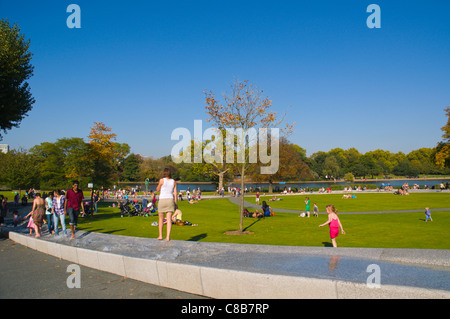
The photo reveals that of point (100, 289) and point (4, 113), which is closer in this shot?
point (100, 289)

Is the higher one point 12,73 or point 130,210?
point 12,73

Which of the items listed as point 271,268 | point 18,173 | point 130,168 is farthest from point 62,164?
point 271,268

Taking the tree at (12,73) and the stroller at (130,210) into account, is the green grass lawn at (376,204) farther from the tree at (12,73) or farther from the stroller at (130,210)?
the tree at (12,73)

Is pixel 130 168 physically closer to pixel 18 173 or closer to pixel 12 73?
pixel 18 173

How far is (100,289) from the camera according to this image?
6.17 meters

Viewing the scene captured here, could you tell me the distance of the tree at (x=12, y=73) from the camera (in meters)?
18.7

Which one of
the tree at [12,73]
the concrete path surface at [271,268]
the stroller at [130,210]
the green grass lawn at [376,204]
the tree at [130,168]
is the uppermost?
the tree at [12,73]

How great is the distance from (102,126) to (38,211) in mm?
22923

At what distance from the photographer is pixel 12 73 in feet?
63.8

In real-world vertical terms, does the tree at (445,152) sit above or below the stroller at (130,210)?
above

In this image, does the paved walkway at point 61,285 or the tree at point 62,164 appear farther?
the tree at point 62,164

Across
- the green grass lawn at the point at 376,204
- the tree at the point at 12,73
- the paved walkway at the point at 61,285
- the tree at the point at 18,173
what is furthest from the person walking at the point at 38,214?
the tree at the point at 18,173

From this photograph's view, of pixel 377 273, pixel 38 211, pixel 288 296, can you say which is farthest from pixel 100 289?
pixel 38 211
